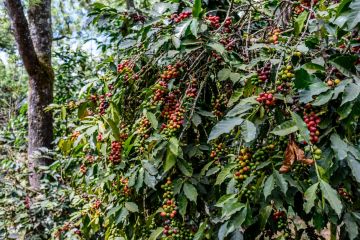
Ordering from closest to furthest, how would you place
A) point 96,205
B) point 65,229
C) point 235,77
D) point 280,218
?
point 280,218, point 235,77, point 96,205, point 65,229

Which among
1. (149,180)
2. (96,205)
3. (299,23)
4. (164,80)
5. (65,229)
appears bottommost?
(65,229)

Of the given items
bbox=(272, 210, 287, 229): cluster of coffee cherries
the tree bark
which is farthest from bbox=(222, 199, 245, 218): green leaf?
the tree bark

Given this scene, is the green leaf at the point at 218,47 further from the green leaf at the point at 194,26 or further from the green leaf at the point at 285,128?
the green leaf at the point at 285,128

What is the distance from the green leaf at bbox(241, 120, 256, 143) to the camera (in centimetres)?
85

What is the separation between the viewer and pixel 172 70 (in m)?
1.20

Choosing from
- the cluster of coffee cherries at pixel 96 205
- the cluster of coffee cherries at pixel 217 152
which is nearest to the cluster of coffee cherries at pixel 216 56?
the cluster of coffee cherries at pixel 217 152

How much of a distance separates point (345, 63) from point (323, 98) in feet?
0.30

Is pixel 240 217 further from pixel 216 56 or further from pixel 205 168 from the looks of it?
pixel 216 56

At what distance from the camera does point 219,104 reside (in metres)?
1.23

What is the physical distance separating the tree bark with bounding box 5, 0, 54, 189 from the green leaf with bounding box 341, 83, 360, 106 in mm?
2254

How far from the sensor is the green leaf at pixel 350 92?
0.77 m

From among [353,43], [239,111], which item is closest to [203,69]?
[239,111]

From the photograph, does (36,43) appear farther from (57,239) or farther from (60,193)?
(57,239)

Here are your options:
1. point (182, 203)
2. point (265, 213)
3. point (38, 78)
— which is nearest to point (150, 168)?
point (182, 203)
